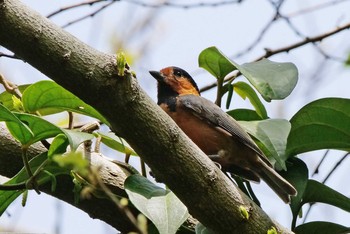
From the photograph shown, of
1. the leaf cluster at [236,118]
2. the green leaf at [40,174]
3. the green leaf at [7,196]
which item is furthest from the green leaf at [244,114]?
the green leaf at [7,196]

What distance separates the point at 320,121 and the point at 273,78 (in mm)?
249

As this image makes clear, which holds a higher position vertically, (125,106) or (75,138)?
(125,106)

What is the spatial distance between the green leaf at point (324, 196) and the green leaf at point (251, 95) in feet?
1.08

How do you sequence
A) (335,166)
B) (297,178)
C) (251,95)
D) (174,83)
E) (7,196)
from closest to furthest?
1. (7,196)
2. (297,178)
3. (251,95)
4. (335,166)
5. (174,83)

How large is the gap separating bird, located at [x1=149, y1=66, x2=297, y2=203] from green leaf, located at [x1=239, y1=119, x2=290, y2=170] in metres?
0.52

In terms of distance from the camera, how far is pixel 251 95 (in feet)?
9.20

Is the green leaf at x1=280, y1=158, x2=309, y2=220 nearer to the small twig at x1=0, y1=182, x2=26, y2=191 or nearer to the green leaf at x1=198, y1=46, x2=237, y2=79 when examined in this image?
the green leaf at x1=198, y1=46, x2=237, y2=79

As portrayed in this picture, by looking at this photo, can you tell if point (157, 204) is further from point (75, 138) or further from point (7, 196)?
point (7, 196)

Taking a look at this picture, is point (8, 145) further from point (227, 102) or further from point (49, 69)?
point (227, 102)

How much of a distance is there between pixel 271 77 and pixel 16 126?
95cm

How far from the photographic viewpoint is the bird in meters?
3.19

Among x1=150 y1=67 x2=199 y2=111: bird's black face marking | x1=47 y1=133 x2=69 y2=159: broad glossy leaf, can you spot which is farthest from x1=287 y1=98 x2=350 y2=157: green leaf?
x1=150 y1=67 x2=199 y2=111: bird's black face marking

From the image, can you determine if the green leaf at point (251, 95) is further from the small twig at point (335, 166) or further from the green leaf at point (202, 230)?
the green leaf at point (202, 230)

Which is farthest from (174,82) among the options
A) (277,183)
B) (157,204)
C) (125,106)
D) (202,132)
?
(125,106)
